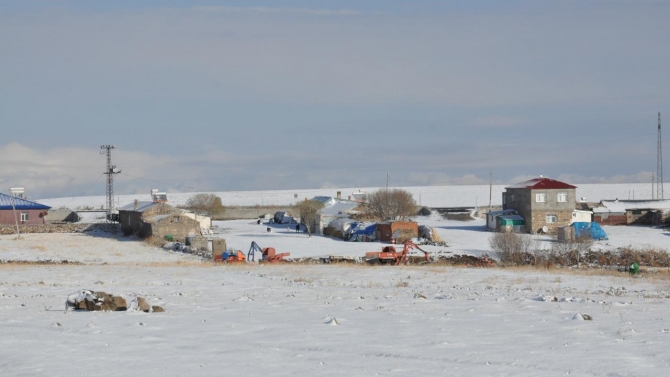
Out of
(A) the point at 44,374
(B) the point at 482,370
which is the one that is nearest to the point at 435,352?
(B) the point at 482,370

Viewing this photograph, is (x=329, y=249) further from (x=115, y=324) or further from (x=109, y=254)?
(x=115, y=324)

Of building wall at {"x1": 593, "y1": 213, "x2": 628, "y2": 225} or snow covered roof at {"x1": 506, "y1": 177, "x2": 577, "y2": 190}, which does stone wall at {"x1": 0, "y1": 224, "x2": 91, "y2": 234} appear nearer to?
snow covered roof at {"x1": 506, "y1": 177, "x2": 577, "y2": 190}

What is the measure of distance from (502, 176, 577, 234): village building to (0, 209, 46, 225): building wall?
155ft

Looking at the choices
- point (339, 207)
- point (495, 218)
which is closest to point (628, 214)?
point (495, 218)

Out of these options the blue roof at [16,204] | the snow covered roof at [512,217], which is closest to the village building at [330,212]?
the snow covered roof at [512,217]

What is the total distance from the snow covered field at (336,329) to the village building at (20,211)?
55.4 m

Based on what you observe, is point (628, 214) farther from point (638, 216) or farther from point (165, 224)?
point (165, 224)

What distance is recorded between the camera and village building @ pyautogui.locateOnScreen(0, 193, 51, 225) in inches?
3093

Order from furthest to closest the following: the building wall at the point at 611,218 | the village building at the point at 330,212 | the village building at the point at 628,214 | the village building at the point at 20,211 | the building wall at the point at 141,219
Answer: the village building at the point at 20,211 → the building wall at the point at 611,218 → the village building at the point at 628,214 → the village building at the point at 330,212 → the building wall at the point at 141,219

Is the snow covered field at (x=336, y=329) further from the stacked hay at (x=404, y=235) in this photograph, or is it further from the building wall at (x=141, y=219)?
the building wall at (x=141, y=219)

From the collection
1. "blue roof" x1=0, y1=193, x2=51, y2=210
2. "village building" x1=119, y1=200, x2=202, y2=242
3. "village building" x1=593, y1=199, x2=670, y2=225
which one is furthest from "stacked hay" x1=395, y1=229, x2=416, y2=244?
"blue roof" x1=0, y1=193, x2=51, y2=210

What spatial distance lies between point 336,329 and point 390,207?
2691 inches

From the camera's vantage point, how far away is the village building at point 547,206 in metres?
66.6

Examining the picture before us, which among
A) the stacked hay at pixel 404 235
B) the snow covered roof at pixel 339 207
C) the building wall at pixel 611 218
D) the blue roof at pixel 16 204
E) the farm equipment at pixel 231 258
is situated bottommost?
the farm equipment at pixel 231 258
